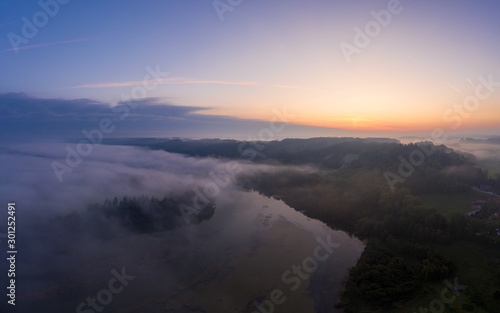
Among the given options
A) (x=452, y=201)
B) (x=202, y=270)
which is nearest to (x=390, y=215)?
(x=452, y=201)

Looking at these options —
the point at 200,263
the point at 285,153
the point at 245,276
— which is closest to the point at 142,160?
the point at 285,153

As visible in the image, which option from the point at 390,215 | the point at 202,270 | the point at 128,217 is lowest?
the point at 202,270

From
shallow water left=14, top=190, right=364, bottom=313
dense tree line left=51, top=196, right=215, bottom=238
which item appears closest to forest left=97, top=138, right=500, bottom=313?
shallow water left=14, top=190, right=364, bottom=313

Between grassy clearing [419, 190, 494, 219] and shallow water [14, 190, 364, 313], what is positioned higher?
grassy clearing [419, 190, 494, 219]

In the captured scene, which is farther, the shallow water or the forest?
the forest

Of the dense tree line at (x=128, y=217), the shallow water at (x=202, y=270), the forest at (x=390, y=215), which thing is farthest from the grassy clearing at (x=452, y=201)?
the dense tree line at (x=128, y=217)

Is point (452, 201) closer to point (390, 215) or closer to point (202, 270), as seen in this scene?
point (390, 215)

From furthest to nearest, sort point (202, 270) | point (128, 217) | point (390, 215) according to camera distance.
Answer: point (128, 217) → point (390, 215) → point (202, 270)

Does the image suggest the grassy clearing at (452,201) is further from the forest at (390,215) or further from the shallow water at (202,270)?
the shallow water at (202,270)

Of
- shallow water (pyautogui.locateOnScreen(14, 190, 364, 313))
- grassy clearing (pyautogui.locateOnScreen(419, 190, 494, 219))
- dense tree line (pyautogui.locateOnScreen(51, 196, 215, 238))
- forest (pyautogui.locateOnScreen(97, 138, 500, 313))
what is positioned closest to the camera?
shallow water (pyautogui.locateOnScreen(14, 190, 364, 313))

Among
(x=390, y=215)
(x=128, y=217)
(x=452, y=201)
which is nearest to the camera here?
(x=390, y=215)

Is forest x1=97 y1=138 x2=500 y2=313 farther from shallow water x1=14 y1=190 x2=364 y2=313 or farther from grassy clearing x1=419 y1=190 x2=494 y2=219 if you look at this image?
shallow water x1=14 y1=190 x2=364 y2=313

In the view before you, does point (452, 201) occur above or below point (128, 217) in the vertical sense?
above

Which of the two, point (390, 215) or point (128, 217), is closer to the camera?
point (390, 215)
